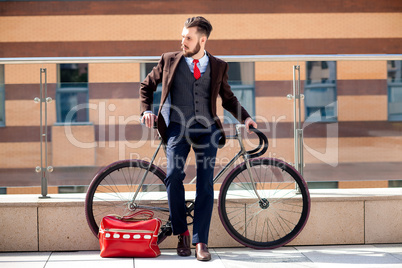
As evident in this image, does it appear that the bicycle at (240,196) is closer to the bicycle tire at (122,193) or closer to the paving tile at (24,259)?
the bicycle tire at (122,193)

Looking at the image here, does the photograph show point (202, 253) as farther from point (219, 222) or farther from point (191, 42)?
point (191, 42)

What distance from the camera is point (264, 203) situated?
3.83m

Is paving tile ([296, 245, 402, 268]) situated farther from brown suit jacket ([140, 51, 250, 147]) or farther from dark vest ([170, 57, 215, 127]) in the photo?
dark vest ([170, 57, 215, 127])

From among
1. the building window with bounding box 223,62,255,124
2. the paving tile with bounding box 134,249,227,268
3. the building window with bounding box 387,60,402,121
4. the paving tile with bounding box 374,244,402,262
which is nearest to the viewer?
the paving tile with bounding box 134,249,227,268

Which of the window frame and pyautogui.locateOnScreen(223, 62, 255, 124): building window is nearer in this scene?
the window frame

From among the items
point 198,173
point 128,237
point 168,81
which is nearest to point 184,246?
point 128,237

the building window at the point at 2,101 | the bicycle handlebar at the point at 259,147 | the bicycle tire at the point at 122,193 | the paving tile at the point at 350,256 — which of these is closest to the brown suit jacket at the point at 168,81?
the bicycle handlebar at the point at 259,147

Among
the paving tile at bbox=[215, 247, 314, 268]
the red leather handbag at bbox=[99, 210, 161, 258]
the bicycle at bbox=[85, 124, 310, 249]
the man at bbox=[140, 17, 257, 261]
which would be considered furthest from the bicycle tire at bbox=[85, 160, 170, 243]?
the paving tile at bbox=[215, 247, 314, 268]

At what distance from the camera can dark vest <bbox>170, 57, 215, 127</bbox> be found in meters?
3.55

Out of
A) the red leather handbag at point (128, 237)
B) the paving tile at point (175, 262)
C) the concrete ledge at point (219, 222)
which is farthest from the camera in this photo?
the concrete ledge at point (219, 222)

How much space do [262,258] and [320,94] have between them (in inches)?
55.0

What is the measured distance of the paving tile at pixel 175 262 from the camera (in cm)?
344

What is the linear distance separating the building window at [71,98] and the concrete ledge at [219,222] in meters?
0.59

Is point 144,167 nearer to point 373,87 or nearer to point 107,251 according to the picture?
point 107,251
